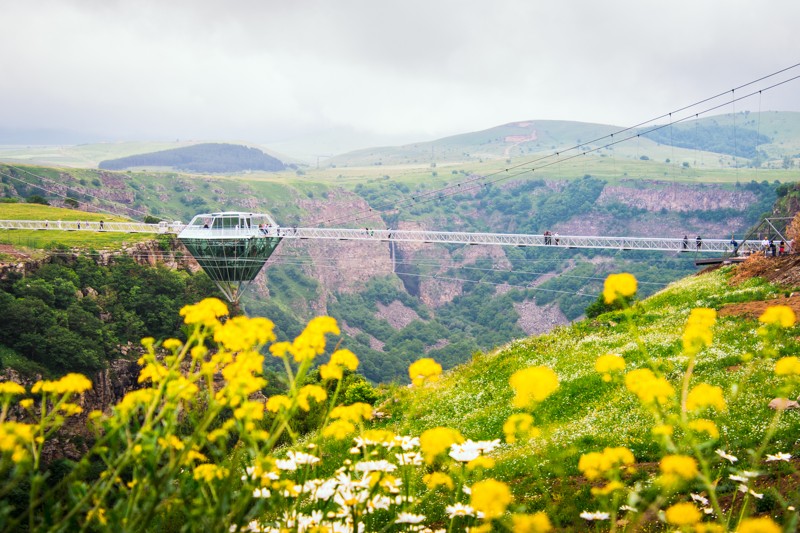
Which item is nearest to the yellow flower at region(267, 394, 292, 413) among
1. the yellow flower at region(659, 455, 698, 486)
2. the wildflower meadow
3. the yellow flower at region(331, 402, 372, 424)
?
the wildflower meadow

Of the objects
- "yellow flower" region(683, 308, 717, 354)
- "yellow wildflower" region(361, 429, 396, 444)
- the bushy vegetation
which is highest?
"yellow flower" region(683, 308, 717, 354)

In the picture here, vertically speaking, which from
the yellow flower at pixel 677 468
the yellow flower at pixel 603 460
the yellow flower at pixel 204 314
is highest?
the yellow flower at pixel 204 314

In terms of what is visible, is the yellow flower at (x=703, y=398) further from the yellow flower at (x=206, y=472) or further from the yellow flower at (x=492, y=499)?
the yellow flower at (x=206, y=472)

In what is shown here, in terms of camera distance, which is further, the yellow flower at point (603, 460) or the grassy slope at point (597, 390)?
the grassy slope at point (597, 390)

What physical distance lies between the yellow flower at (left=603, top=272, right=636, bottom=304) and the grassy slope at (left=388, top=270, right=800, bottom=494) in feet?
4.45

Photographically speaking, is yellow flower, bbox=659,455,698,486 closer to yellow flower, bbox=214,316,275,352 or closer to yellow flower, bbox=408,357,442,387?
yellow flower, bbox=408,357,442,387

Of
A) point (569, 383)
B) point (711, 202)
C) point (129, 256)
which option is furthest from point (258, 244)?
point (711, 202)

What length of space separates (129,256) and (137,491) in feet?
255

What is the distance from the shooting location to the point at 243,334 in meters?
4.73

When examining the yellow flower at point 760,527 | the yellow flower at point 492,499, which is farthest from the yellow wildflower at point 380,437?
the yellow flower at point 760,527

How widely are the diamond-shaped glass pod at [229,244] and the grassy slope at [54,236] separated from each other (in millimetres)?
20964

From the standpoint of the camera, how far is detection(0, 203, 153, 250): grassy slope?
72.2m

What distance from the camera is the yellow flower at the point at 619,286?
16.7 feet

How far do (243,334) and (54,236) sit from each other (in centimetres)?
8116
